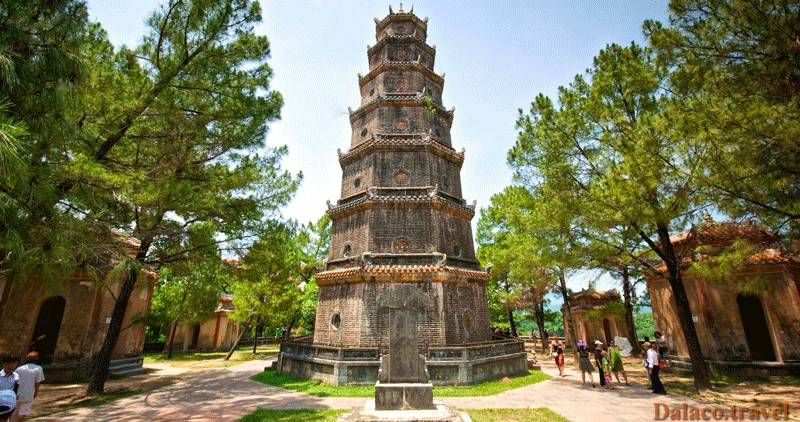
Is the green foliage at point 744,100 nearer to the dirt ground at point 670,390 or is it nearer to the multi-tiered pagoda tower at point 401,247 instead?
the dirt ground at point 670,390

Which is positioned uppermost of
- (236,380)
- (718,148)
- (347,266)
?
(718,148)

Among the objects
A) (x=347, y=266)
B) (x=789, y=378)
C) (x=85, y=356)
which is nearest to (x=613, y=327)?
(x=789, y=378)

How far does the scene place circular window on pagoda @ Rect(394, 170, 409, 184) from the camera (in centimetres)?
1622

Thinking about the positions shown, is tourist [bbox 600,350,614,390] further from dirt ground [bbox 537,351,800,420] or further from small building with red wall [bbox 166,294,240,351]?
small building with red wall [bbox 166,294,240,351]

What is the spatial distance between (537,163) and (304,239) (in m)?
20.5

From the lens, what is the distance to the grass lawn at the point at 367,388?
434 inches

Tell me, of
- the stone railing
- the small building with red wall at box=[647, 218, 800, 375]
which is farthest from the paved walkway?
the small building with red wall at box=[647, 218, 800, 375]

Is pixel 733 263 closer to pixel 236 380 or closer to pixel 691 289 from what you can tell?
pixel 691 289

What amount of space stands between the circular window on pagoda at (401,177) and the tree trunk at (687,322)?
31.2ft

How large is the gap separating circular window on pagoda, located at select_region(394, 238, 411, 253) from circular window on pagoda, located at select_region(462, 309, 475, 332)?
11.4ft

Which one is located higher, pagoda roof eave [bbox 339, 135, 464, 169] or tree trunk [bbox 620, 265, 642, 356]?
pagoda roof eave [bbox 339, 135, 464, 169]

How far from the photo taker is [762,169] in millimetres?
7332

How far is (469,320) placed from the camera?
14.2 metres

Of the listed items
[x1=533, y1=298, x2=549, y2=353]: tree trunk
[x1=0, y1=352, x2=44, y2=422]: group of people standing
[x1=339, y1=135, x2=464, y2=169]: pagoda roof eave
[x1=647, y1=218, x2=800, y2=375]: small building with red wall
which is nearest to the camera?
[x1=0, y1=352, x2=44, y2=422]: group of people standing
